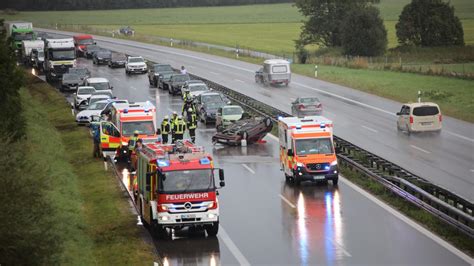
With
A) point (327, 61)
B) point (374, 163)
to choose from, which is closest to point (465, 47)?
point (327, 61)

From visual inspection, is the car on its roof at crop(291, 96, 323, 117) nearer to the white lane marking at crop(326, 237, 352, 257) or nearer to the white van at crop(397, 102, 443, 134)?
the white van at crop(397, 102, 443, 134)

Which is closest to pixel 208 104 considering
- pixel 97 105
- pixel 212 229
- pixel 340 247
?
pixel 97 105

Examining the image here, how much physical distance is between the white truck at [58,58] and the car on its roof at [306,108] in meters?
28.3

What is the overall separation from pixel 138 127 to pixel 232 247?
701 inches

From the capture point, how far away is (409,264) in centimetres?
2552

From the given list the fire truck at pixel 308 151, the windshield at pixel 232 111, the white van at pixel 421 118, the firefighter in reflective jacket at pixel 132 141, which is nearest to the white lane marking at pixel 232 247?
the fire truck at pixel 308 151

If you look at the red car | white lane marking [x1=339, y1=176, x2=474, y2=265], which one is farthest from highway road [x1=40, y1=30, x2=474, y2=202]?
the red car

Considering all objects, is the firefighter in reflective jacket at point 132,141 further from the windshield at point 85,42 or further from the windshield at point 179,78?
the windshield at point 85,42

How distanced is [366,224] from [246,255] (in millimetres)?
5109

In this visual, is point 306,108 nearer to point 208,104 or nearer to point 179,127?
point 208,104

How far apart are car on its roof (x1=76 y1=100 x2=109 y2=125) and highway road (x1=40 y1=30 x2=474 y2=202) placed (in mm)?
11291

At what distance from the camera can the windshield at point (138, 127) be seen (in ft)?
147

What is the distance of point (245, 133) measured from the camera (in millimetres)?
49062

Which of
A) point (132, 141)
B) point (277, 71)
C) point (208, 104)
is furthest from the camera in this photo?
point (277, 71)
